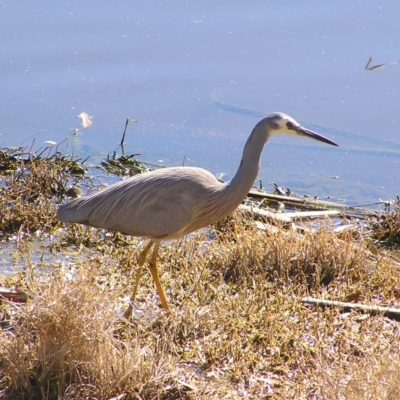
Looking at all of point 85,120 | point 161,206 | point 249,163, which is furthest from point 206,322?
point 85,120

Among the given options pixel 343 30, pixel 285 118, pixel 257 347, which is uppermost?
pixel 343 30

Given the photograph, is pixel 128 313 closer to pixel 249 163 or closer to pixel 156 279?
pixel 156 279

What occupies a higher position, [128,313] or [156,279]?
[156,279]

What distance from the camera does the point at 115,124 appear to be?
9.16 m

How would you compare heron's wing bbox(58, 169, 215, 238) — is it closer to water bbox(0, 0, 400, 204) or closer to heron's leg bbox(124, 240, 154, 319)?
heron's leg bbox(124, 240, 154, 319)

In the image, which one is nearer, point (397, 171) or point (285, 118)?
point (285, 118)

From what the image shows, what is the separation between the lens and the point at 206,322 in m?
5.26

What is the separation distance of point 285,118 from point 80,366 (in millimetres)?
2266

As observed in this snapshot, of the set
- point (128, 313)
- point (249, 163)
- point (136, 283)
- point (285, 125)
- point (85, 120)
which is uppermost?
point (285, 125)

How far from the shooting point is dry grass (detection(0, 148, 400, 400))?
4.41 metres

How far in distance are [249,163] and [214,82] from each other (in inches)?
157

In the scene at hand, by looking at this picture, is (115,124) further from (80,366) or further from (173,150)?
(80,366)

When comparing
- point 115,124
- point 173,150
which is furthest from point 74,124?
point 173,150

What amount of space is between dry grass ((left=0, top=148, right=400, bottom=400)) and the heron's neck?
66cm
